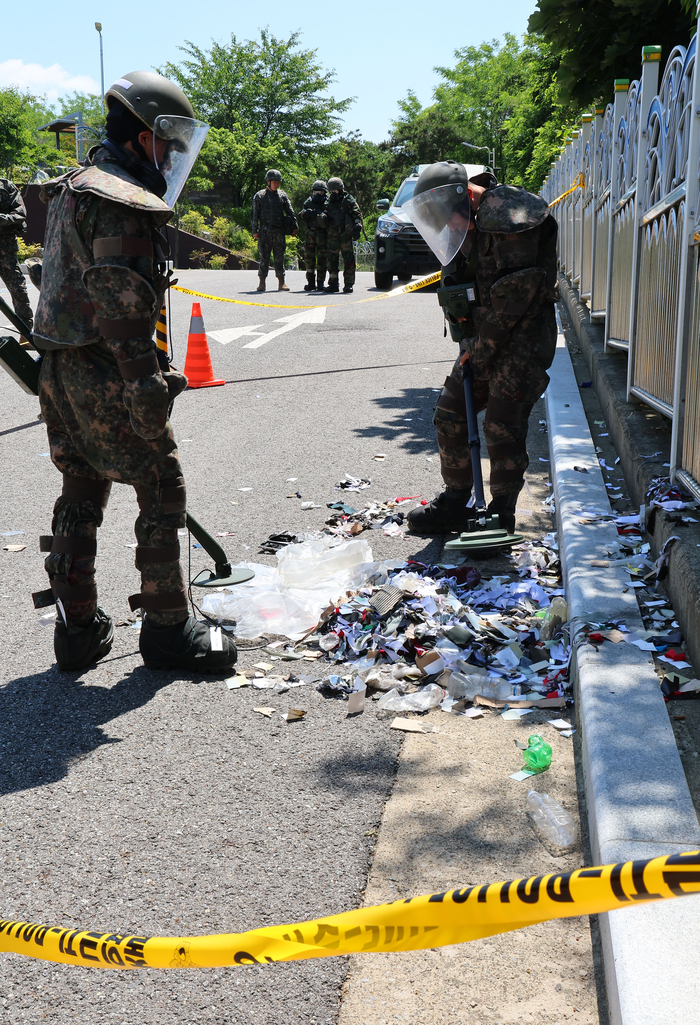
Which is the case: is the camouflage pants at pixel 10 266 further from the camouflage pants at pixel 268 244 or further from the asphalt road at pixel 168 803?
the camouflage pants at pixel 268 244

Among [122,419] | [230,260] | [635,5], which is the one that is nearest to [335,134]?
[230,260]

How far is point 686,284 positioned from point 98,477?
2745mm

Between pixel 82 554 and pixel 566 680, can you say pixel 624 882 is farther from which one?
pixel 82 554

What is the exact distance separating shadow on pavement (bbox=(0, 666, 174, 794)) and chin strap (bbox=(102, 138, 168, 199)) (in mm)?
1869

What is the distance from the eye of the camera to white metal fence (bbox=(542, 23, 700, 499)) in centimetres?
420

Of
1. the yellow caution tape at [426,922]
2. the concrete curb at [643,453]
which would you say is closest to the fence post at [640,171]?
the concrete curb at [643,453]

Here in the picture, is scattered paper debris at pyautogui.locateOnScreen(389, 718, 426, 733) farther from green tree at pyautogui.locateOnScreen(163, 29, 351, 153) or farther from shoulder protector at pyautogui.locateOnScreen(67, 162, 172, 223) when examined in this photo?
green tree at pyautogui.locateOnScreen(163, 29, 351, 153)

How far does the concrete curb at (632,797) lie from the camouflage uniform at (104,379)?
1.65 m

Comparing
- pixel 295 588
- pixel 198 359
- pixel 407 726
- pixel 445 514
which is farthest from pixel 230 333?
pixel 407 726

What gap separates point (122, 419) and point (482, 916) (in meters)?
2.53

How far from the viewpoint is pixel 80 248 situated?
10.7 feet

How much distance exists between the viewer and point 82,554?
3.61m

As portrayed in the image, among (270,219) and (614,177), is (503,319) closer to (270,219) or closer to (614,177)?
(614,177)

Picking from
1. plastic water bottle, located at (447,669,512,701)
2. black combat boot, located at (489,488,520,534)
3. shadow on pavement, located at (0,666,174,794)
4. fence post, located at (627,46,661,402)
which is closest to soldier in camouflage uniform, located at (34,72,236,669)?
shadow on pavement, located at (0,666,174,794)
